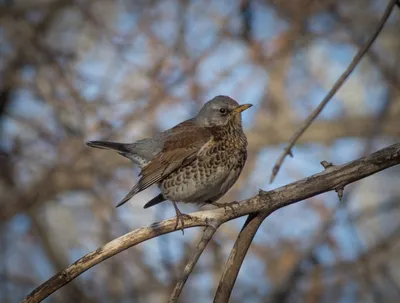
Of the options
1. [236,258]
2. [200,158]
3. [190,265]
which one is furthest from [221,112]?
[190,265]

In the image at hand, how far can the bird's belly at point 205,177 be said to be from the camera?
15.5 ft

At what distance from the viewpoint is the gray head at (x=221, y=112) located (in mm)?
5098

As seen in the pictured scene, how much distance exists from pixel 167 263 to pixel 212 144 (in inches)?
96.4

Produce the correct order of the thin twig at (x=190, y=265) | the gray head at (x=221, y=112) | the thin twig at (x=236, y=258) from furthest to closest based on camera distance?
the gray head at (x=221, y=112) → the thin twig at (x=236, y=258) → the thin twig at (x=190, y=265)

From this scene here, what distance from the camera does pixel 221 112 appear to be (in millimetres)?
5113

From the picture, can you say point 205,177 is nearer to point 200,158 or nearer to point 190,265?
Answer: point 200,158

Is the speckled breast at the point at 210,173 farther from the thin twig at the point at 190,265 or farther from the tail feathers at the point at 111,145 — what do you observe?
the thin twig at the point at 190,265

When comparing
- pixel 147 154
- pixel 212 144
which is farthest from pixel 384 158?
pixel 147 154

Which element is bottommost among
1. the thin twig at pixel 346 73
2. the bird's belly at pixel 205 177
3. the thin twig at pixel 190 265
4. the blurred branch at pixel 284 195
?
the thin twig at pixel 190 265

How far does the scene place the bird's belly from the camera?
4723 millimetres

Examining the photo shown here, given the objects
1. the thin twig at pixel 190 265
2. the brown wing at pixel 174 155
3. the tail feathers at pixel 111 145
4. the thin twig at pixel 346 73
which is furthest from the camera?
the tail feathers at pixel 111 145

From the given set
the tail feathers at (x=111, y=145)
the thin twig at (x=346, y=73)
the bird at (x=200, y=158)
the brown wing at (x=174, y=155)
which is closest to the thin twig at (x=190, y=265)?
the thin twig at (x=346, y=73)

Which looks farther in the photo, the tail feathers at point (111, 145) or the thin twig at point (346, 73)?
the tail feathers at point (111, 145)

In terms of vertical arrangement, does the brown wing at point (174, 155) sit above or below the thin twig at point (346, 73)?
above
